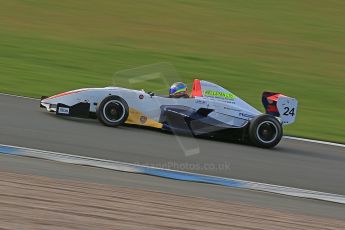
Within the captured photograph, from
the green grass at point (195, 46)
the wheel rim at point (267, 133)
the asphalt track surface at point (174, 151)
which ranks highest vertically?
the green grass at point (195, 46)

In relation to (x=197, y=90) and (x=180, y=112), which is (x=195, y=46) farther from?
(x=180, y=112)

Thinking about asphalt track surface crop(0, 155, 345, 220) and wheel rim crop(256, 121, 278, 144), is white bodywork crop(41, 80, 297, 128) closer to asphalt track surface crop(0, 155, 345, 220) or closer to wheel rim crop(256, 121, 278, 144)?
wheel rim crop(256, 121, 278, 144)

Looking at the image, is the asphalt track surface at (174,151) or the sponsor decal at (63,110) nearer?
the asphalt track surface at (174,151)

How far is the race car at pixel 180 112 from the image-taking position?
32.2 ft

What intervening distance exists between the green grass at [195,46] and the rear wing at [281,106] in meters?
1.38

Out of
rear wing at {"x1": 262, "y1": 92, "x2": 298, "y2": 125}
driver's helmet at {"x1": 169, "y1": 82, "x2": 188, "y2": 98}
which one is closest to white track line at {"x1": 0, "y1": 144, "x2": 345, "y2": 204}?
driver's helmet at {"x1": 169, "y1": 82, "x2": 188, "y2": 98}

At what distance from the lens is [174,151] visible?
9.05 m

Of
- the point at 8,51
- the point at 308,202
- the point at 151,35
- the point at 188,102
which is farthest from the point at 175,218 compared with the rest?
the point at 151,35

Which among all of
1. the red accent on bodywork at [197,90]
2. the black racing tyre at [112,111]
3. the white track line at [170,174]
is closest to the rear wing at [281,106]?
the red accent on bodywork at [197,90]

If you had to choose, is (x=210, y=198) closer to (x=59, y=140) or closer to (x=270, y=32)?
(x=59, y=140)

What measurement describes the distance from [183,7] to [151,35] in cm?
364

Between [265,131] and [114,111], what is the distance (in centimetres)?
216

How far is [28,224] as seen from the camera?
5.12 metres

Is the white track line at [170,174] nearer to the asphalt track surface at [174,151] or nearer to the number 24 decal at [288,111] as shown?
the asphalt track surface at [174,151]
